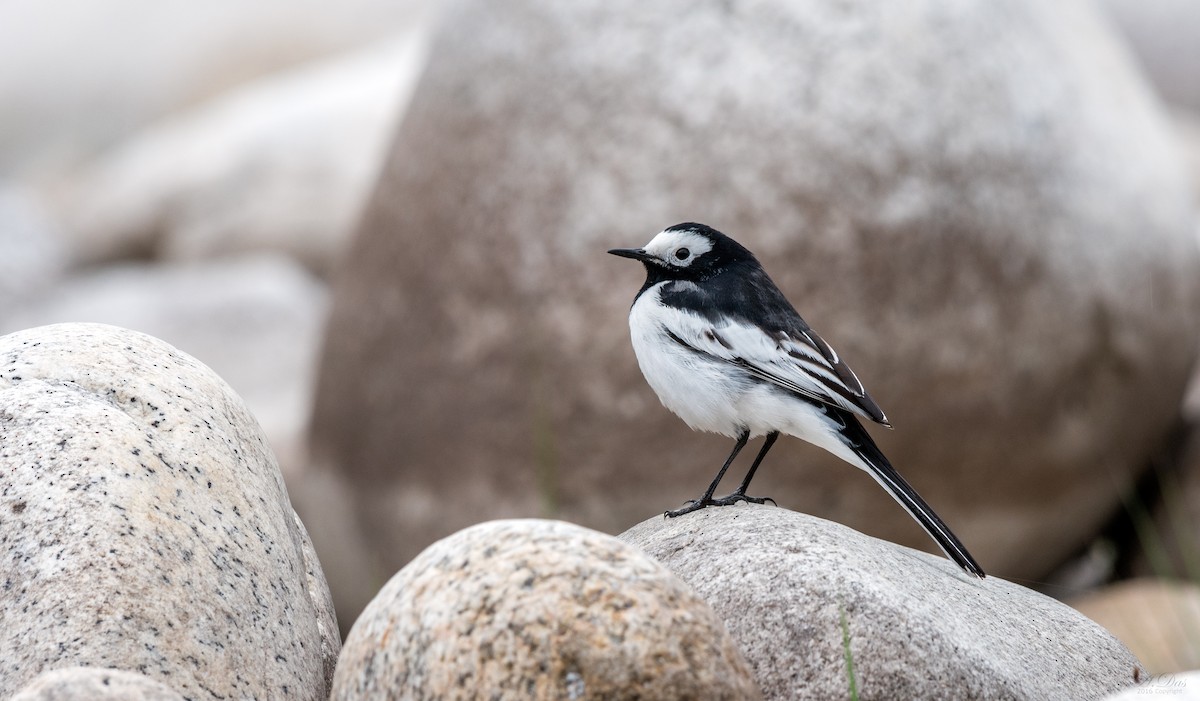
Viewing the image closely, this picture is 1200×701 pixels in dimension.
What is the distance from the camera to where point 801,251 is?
22.3ft

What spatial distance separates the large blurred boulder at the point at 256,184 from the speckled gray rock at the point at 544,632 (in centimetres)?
1053

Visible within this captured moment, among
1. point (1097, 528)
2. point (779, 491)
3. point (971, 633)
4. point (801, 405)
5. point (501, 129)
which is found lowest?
point (1097, 528)

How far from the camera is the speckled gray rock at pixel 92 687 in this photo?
2.83 meters

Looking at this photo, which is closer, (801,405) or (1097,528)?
(801,405)

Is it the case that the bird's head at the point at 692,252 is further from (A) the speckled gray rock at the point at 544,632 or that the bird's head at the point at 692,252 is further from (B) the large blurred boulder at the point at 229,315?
(B) the large blurred boulder at the point at 229,315

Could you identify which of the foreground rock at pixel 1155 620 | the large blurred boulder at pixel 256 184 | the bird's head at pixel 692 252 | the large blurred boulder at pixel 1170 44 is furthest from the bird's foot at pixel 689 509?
the large blurred boulder at pixel 1170 44

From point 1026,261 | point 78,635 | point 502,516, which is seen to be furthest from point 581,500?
point 78,635

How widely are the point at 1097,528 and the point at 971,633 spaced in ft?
14.5

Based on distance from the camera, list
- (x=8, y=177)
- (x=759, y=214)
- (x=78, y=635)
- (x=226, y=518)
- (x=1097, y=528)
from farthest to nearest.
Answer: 1. (x=8, y=177)
2. (x=1097, y=528)
3. (x=759, y=214)
4. (x=226, y=518)
5. (x=78, y=635)

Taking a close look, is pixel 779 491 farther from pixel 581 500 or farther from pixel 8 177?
pixel 8 177

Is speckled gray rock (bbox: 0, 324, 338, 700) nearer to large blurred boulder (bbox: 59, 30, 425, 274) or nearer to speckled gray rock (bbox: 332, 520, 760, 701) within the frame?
speckled gray rock (bbox: 332, 520, 760, 701)

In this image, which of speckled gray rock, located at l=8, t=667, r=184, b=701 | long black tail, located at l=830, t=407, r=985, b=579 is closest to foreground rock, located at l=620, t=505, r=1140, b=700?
long black tail, located at l=830, t=407, r=985, b=579

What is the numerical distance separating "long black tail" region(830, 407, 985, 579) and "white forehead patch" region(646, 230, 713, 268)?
77 centimetres

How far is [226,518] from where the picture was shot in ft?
12.0
